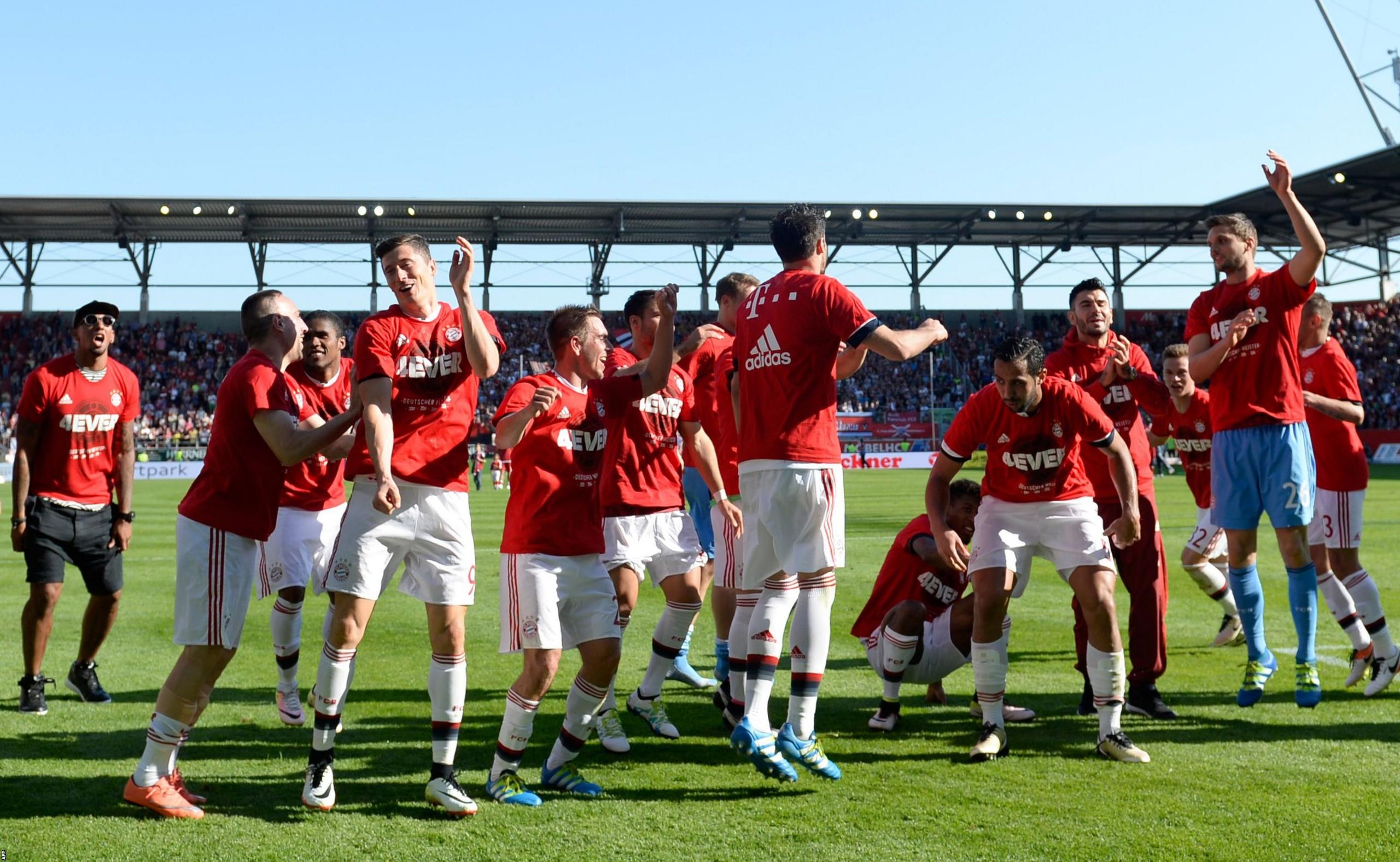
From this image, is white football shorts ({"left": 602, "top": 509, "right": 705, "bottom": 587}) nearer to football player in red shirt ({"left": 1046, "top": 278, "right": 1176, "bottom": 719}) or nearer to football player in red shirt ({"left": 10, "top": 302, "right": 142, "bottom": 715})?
football player in red shirt ({"left": 1046, "top": 278, "right": 1176, "bottom": 719})

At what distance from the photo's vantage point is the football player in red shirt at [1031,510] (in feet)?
18.8

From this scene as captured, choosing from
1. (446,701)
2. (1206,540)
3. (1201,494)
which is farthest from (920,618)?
(1201,494)

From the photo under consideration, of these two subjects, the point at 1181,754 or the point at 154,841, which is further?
the point at 1181,754

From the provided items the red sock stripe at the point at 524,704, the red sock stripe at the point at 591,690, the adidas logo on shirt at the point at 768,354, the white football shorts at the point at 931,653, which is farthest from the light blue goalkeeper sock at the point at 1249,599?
the red sock stripe at the point at 524,704

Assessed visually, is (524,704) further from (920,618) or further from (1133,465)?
(1133,465)

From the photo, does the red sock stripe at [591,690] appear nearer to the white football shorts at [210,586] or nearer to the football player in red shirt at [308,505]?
the white football shorts at [210,586]

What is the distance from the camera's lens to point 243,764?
5688mm

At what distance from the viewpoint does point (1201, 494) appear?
9398 mm

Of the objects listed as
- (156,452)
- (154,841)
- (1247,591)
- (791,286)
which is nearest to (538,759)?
(154,841)

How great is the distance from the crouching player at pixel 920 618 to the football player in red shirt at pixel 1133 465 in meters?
0.69

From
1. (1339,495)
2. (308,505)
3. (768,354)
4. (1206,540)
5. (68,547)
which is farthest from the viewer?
(1206,540)

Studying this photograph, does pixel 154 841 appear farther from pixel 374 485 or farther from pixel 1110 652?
pixel 1110 652

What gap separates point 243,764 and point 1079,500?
14.5 feet

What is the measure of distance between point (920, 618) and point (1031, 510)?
2.98ft
